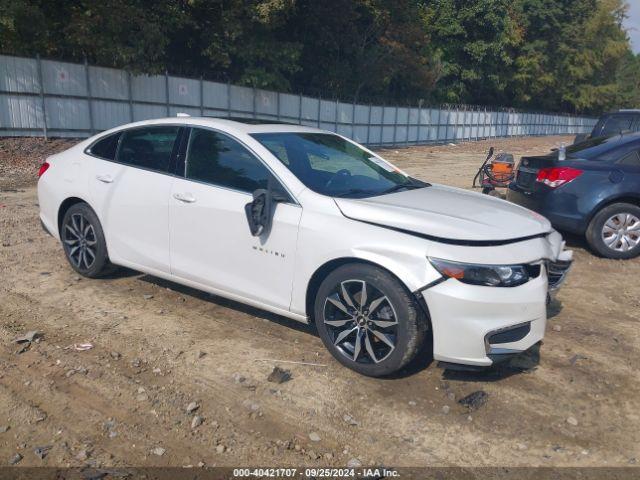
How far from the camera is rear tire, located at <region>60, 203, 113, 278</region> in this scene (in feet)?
17.0

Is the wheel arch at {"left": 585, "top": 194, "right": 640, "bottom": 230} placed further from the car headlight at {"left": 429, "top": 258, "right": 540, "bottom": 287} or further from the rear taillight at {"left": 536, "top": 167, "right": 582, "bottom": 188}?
the car headlight at {"left": 429, "top": 258, "right": 540, "bottom": 287}

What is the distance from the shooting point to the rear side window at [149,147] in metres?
4.74

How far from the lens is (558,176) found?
→ 693 centimetres

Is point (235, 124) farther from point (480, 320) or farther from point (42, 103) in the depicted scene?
point (42, 103)

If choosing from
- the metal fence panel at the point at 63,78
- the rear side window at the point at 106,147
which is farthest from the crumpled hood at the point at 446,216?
the metal fence panel at the point at 63,78

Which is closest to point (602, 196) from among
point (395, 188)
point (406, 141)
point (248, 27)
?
point (395, 188)

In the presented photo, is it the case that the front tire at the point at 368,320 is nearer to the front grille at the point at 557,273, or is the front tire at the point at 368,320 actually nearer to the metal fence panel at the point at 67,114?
the front grille at the point at 557,273

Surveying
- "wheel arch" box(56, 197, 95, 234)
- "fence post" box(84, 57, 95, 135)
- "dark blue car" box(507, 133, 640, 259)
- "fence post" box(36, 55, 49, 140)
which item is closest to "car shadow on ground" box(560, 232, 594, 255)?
"dark blue car" box(507, 133, 640, 259)

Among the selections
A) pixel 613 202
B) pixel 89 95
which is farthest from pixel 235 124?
pixel 89 95

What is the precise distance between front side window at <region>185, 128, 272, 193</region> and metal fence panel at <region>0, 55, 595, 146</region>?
13.8m

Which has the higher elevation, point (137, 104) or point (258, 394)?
point (137, 104)

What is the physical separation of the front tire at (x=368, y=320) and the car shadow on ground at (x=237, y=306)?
63cm

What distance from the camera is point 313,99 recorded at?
26188 millimetres

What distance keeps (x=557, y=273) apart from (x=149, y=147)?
11.8 ft
